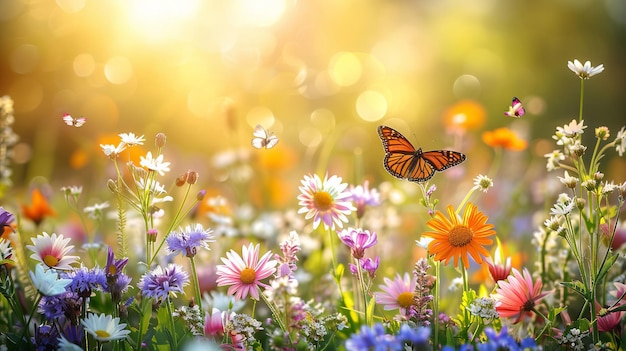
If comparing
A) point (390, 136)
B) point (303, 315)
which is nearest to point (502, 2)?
point (390, 136)

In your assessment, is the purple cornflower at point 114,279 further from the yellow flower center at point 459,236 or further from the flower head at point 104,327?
the yellow flower center at point 459,236

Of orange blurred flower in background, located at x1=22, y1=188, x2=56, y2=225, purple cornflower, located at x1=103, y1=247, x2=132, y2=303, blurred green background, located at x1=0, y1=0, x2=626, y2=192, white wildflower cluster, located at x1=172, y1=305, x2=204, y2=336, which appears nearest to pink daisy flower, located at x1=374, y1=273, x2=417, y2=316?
white wildflower cluster, located at x1=172, y1=305, x2=204, y2=336

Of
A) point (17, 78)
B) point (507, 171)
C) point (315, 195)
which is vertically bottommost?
point (315, 195)

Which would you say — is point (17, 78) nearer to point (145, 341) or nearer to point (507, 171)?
point (507, 171)

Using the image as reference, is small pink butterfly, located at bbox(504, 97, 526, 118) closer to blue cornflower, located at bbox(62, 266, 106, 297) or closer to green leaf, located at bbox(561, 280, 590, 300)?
green leaf, located at bbox(561, 280, 590, 300)

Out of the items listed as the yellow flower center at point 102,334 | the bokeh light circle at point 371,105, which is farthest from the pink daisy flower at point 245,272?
the bokeh light circle at point 371,105

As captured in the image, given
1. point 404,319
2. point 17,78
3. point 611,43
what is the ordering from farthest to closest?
1. point 611,43
2. point 17,78
3. point 404,319

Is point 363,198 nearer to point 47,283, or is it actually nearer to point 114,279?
point 114,279
